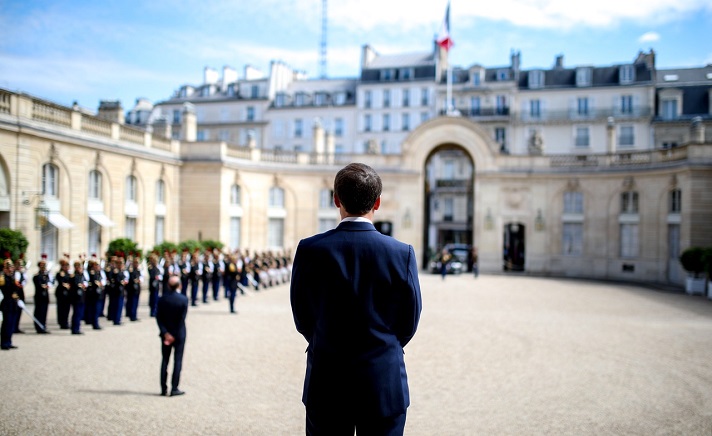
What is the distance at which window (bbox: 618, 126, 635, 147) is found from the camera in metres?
48.2

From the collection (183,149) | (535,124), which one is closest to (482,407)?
(183,149)

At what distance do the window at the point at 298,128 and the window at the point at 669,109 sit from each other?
30.2m

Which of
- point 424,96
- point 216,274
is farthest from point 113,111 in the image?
point 424,96

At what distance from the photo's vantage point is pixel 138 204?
2811 cm

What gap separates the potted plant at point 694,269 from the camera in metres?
26.4

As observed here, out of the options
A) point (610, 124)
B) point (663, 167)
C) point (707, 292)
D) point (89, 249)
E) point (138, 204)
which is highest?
point (610, 124)

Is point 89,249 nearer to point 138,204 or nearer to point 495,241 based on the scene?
point 138,204

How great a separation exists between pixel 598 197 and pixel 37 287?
29279mm

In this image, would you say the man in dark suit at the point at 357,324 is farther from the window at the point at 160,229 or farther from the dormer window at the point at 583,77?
the dormer window at the point at 583,77

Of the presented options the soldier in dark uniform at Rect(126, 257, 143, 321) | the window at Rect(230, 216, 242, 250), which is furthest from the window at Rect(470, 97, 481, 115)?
the soldier in dark uniform at Rect(126, 257, 143, 321)

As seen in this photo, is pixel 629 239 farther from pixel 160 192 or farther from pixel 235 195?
pixel 160 192

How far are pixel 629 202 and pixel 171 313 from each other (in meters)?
30.3

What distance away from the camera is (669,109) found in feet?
156

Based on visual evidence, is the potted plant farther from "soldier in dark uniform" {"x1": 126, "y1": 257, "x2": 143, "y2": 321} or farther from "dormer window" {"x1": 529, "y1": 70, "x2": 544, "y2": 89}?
"dormer window" {"x1": 529, "y1": 70, "x2": 544, "y2": 89}
